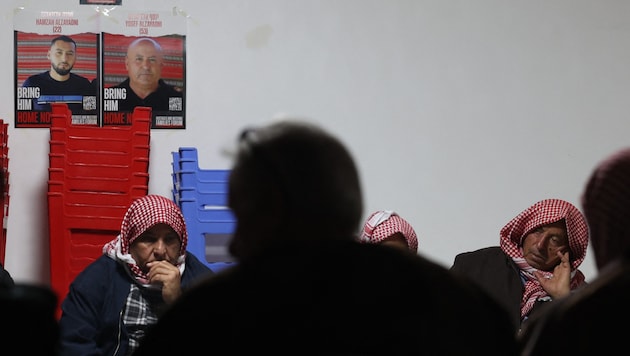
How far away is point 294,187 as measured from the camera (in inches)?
58.2

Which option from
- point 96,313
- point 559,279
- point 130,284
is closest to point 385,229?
point 559,279

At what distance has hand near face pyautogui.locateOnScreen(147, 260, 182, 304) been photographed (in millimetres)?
3391

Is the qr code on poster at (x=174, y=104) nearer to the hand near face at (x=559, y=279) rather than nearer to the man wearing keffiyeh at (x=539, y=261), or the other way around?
the man wearing keffiyeh at (x=539, y=261)

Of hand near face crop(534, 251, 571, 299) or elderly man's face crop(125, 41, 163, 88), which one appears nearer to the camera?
hand near face crop(534, 251, 571, 299)

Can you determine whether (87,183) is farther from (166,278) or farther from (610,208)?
(610,208)

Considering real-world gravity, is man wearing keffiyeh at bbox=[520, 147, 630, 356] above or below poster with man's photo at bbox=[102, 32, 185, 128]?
below

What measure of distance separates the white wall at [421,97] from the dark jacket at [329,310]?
287cm

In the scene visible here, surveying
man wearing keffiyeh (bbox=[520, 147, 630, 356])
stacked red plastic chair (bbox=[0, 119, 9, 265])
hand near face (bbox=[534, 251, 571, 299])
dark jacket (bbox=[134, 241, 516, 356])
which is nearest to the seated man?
dark jacket (bbox=[134, 241, 516, 356])

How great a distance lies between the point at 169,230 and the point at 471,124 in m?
1.83

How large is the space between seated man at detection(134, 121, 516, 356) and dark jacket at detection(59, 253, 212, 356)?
73.8 inches

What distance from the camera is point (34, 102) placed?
4.18 m

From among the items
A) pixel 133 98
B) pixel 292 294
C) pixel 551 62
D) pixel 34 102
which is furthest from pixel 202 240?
pixel 292 294

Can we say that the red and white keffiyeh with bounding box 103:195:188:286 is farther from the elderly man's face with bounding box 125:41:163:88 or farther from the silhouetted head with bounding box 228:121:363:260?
the silhouetted head with bounding box 228:121:363:260

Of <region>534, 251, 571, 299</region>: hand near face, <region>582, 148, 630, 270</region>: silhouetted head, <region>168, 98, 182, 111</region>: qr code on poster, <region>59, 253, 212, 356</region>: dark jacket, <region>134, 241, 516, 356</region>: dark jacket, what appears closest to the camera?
<region>134, 241, 516, 356</region>: dark jacket
